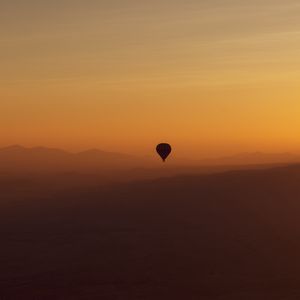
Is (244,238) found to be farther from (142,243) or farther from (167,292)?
(167,292)

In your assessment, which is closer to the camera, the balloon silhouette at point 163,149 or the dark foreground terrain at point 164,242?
the dark foreground terrain at point 164,242

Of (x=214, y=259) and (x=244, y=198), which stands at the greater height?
(x=244, y=198)

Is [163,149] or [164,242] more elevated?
[164,242]

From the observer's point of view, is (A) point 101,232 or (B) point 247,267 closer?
(B) point 247,267

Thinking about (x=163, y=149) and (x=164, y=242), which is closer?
(x=163, y=149)

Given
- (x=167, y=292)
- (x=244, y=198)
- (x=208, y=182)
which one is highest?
(x=208, y=182)

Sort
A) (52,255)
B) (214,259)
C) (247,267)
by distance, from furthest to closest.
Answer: (52,255) → (214,259) → (247,267)

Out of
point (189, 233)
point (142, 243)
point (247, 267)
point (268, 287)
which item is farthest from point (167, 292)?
point (189, 233)

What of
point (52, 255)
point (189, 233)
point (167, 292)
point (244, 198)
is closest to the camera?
point (167, 292)
